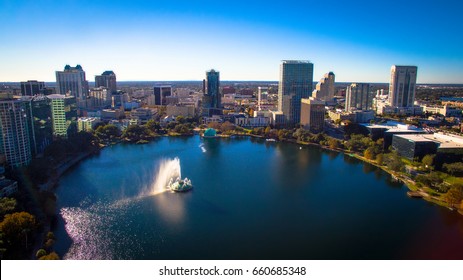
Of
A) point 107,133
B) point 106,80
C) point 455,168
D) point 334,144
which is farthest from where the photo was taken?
point 106,80

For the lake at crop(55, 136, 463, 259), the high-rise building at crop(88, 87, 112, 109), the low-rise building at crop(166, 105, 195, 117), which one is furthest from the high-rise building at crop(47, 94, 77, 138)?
the high-rise building at crop(88, 87, 112, 109)

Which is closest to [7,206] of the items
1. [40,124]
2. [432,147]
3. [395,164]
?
[40,124]

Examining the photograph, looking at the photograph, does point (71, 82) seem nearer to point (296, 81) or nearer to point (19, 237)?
point (296, 81)

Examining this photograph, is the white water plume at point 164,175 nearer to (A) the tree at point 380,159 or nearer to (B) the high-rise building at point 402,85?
(A) the tree at point 380,159

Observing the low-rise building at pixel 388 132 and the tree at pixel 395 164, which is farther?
the low-rise building at pixel 388 132

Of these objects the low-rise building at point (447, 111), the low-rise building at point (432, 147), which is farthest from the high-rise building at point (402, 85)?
the low-rise building at point (432, 147)
